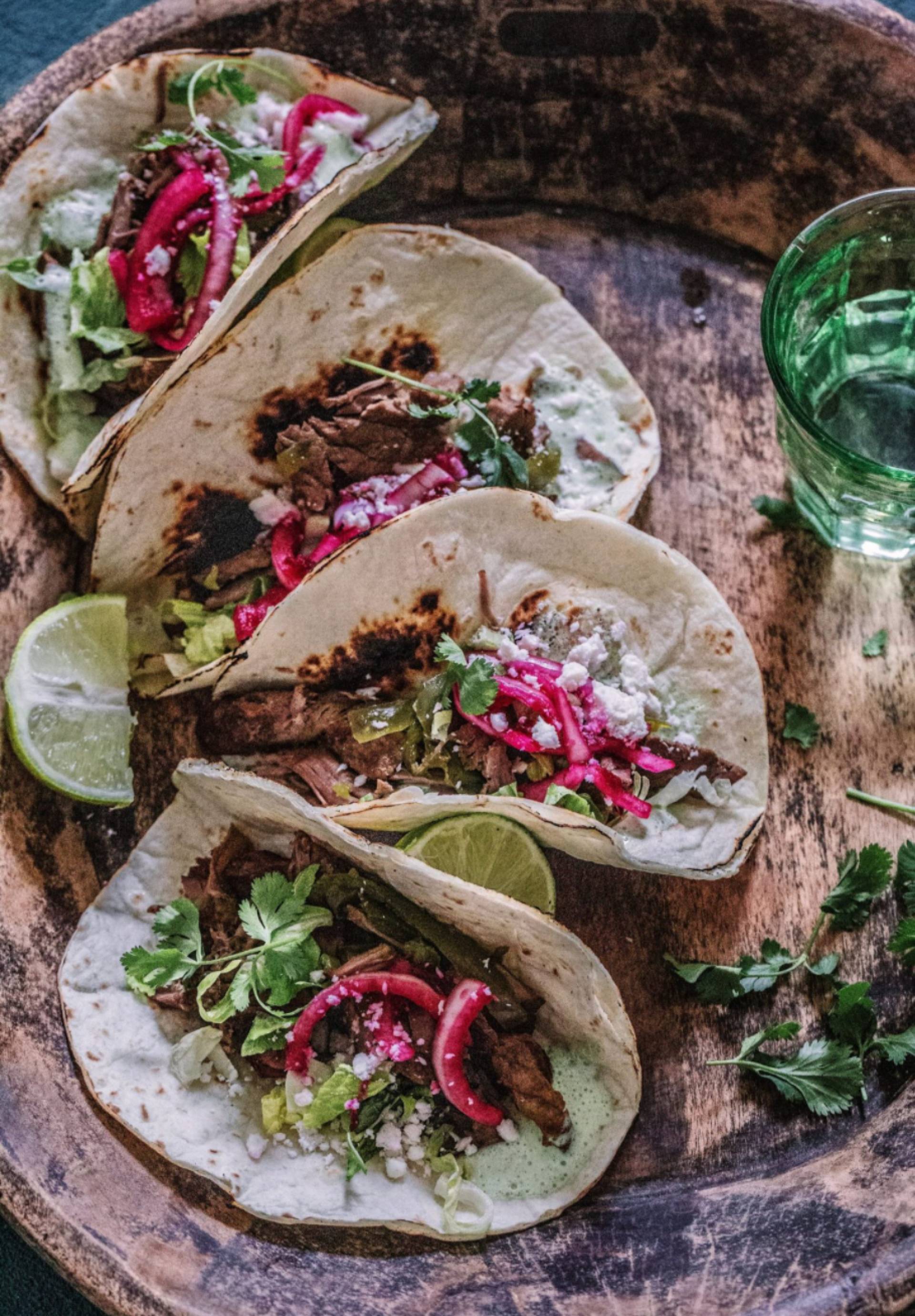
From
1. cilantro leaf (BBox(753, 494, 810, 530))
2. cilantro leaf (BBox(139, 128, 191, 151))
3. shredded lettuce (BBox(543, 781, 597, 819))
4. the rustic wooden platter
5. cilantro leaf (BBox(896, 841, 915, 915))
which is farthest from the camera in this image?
cilantro leaf (BBox(753, 494, 810, 530))

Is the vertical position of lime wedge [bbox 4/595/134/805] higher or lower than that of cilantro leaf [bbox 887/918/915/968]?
→ higher

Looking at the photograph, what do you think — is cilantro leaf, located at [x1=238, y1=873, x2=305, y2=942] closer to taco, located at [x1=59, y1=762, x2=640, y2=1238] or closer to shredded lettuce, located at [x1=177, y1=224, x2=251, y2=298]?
taco, located at [x1=59, y1=762, x2=640, y2=1238]

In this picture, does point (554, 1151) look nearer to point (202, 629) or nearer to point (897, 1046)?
point (897, 1046)

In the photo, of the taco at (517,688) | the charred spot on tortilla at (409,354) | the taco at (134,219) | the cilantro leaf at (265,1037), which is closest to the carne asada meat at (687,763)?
the taco at (517,688)

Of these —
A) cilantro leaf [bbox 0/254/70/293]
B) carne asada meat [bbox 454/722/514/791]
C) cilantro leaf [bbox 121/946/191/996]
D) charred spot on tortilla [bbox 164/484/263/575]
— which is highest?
cilantro leaf [bbox 0/254/70/293]

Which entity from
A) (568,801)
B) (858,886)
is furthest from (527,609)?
(858,886)

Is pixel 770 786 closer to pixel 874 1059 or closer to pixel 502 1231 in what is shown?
pixel 874 1059

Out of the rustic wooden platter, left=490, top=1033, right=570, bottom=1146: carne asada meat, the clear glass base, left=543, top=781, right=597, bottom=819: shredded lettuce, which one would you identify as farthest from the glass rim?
left=490, top=1033, right=570, bottom=1146: carne asada meat

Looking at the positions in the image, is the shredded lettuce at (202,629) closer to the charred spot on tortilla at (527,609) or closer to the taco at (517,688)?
the taco at (517,688)

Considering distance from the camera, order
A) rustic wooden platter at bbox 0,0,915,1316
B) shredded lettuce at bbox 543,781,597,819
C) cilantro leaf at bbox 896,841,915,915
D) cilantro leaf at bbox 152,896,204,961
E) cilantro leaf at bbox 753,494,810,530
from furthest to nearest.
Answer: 1. cilantro leaf at bbox 753,494,810,530
2. cilantro leaf at bbox 896,841,915,915
3. cilantro leaf at bbox 152,896,204,961
4. shredded lettuce at bbox 543,781,597,819
5. rustic wooden platter at bbox 0,0,915,1316
